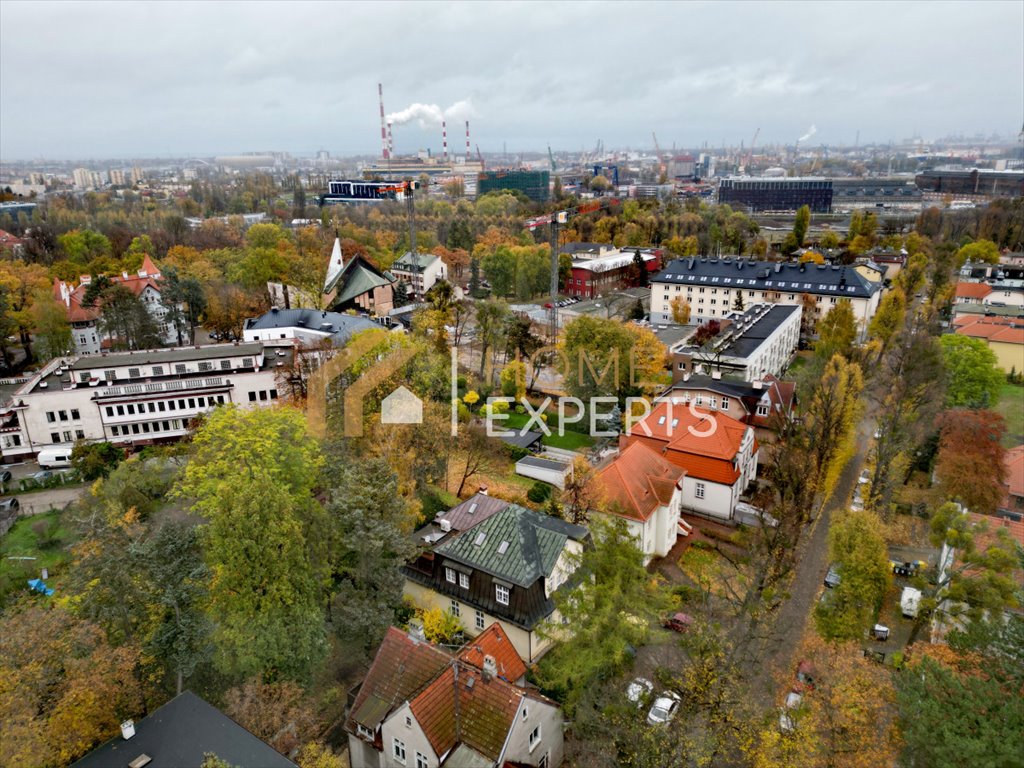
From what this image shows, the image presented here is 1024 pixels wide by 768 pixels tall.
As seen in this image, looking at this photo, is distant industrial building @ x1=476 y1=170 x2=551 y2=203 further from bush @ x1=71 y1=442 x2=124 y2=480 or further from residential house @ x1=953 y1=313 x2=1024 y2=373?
bush @ x1=71 y1=442 x2=124 y2=480

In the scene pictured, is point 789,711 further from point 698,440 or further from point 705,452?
point 698,440

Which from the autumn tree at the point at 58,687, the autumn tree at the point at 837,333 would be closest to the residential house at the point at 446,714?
the autumn tree at the point at 58,687

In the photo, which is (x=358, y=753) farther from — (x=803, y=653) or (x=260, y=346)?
(x=260, y=346)

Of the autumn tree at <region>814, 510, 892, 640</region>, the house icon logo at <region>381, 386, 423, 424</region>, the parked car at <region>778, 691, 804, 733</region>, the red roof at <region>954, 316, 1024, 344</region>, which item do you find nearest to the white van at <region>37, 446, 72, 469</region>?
the house icon logo at <region>381, 386, 423, 424</region>

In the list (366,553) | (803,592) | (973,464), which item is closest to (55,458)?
(366,553)

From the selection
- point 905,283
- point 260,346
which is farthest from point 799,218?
point 260,346

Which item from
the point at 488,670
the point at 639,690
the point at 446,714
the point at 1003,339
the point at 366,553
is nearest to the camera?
the point at 446,714

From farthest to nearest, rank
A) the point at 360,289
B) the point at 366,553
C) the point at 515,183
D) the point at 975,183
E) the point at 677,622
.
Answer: the point at 515,183, the point at 975,183, the point at 360,289, the point at 677,622, the point at 366,553
